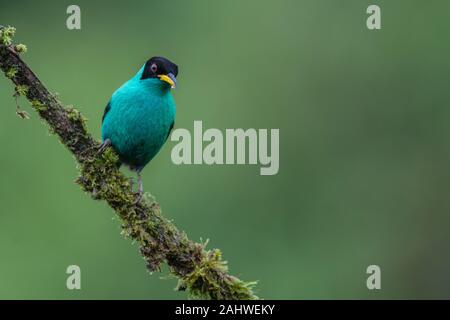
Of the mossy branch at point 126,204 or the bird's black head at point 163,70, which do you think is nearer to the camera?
the mossy branch at point 126,204

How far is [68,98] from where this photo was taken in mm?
14352

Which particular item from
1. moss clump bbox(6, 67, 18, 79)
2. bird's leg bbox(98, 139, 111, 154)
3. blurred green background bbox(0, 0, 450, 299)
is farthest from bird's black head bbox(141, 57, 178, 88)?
blurred green background bbox(0, 0, 450, 299)

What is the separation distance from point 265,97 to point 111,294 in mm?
4739

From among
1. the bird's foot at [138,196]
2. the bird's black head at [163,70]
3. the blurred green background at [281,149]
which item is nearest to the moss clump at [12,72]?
the bird's foot at [138,196]

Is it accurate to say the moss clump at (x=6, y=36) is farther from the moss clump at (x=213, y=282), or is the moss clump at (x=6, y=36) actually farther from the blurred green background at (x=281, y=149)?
the blurred green background at (x=281, y=149)

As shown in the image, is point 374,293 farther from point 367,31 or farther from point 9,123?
point 9,123

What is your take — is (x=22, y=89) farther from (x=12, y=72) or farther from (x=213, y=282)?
(x=213, y=282)

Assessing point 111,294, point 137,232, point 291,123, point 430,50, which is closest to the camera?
point 137,232

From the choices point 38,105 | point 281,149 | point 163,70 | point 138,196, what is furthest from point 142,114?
point 281,149

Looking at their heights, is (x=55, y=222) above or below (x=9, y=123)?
below

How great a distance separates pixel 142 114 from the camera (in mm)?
7324

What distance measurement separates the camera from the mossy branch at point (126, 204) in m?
5.95

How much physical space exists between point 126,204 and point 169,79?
1.24 m

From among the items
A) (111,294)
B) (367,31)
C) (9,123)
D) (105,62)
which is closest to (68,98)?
(9,123)
